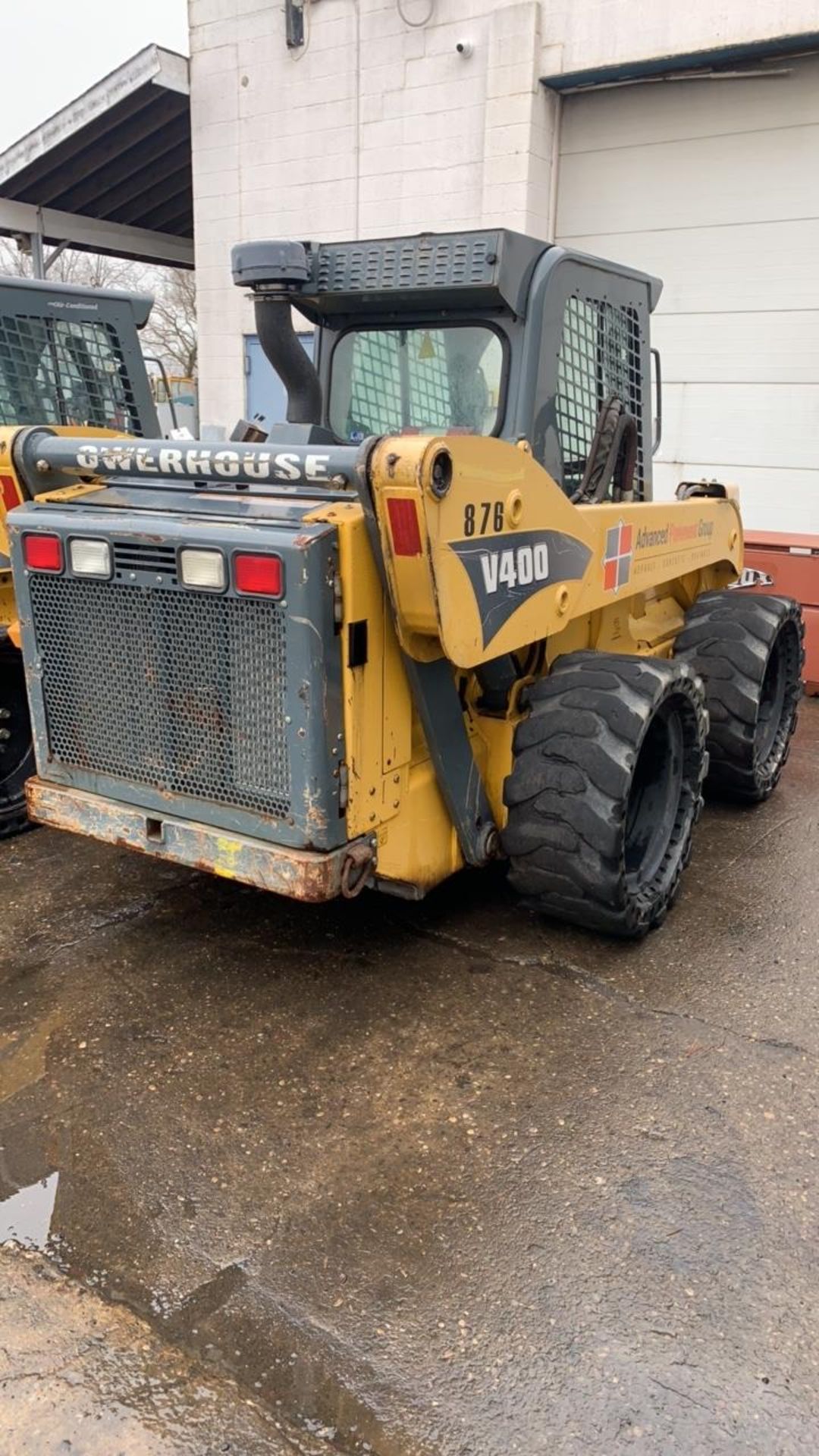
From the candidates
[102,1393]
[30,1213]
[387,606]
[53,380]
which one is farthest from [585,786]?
[53,380]

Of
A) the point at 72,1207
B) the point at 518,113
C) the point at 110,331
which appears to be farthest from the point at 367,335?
the point at 518,113

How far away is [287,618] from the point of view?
289 cm

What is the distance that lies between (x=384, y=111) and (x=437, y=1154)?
35.0ft

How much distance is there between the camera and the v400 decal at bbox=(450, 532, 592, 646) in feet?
9.78

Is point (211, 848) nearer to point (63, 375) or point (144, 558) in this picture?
point (144, 558)

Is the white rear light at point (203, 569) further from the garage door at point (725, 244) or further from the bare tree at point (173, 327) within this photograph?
the bare tree at point (173, 327)

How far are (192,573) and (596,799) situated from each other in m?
1.47

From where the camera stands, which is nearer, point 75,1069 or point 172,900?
point 75,1069

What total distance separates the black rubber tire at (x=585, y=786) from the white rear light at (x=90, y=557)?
1.46 m

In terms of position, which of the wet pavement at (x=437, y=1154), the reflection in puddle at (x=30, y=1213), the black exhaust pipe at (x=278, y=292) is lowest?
the reflection in puddle at (x=30, y=1213)

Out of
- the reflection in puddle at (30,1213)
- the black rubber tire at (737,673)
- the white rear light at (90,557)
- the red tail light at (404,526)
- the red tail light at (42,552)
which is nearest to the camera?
the reflection in puddle at (30,1213)

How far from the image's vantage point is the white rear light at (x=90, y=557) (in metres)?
3.22

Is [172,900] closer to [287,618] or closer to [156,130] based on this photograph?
[287,618]

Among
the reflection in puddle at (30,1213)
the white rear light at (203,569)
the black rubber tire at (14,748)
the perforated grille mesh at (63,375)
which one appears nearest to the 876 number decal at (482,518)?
the white rear light at (203,569)
